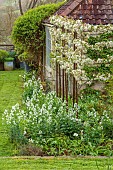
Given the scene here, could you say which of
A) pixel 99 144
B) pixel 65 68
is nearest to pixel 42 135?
pixel 99 144

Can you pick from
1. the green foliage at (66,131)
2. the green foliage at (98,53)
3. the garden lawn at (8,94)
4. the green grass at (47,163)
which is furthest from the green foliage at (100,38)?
the green grass at (47,163)

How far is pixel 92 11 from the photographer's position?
9328 mm

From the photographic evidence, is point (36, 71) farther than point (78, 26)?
Yes

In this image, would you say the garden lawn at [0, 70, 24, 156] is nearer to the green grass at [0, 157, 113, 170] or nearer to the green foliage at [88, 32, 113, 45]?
the green grass at [0, 157, 113, 170]

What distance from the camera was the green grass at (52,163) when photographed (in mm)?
5586

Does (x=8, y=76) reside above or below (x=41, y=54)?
below

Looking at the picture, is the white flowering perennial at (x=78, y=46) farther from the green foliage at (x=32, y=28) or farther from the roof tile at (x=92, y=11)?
the green foliage at (x=32, y=28)

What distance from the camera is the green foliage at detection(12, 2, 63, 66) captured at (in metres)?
12.0

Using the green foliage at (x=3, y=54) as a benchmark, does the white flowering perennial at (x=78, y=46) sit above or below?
above

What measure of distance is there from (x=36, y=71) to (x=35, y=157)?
7.68 metres

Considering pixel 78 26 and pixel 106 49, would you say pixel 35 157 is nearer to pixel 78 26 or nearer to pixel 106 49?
pixel 78 26

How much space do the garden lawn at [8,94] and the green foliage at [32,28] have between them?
1.36 metres

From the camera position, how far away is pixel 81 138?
21.2ft

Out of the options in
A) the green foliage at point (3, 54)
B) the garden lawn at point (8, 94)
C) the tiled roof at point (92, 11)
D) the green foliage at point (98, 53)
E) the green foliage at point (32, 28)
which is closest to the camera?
the garden lawn at point (8, 94)
